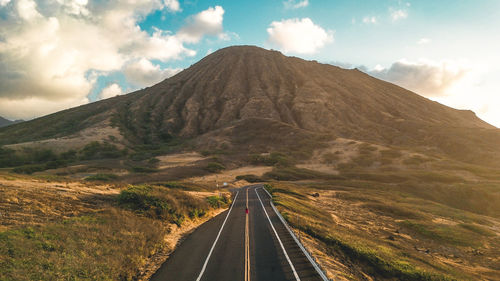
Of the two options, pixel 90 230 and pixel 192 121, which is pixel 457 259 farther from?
pixel 192 121

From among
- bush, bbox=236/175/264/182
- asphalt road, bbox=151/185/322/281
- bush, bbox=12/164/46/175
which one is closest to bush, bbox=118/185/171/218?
asphalt road, bbox=151/185/322/281

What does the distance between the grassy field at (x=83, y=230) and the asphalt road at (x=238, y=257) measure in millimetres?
1613

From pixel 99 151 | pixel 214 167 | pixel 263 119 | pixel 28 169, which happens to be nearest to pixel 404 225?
pixel 214 167

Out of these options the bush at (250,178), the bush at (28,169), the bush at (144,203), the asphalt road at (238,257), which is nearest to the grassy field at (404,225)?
the asphalt road at (238,257)

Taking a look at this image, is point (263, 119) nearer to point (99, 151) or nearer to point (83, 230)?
point (99, 151)

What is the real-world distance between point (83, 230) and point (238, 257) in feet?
28.2

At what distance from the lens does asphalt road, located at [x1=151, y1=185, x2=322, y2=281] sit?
1205 centimetres

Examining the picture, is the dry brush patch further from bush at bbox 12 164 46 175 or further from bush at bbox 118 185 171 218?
bush at bbox 12 164 46 175

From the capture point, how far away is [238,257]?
46.6ft

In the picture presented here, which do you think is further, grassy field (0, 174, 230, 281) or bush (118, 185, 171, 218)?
bush (118, 185, 171, 218)

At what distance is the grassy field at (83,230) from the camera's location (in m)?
10.2

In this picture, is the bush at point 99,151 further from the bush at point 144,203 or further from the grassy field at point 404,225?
Result: the bush at point 144,203

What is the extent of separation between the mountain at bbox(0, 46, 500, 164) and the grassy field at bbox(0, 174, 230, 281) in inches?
3704

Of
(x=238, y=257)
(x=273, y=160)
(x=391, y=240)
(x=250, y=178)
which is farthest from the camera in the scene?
(x=273, y=160)
